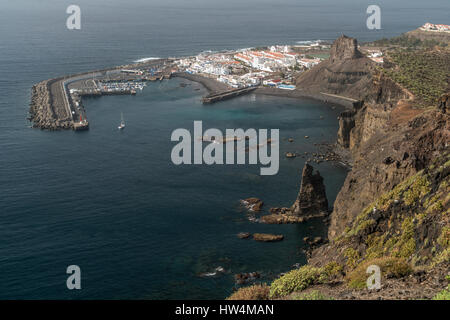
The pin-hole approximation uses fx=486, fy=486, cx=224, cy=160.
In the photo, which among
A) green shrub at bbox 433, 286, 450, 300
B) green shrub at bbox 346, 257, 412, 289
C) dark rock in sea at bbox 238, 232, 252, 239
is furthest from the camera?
dark rock in sea at bbox 238, 232, 252, 239

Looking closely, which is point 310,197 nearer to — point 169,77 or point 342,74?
point 342,74

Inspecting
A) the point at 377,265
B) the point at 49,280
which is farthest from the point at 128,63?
the point at 377,265

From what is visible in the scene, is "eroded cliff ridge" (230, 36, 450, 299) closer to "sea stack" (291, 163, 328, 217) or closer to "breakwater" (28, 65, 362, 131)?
"sea stack" (291, 163, 328, 217)

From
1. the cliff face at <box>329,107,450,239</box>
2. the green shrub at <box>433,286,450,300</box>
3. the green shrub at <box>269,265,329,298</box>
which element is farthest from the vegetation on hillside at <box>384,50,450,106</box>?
the green shrub at <box>433,286,450,300</box>

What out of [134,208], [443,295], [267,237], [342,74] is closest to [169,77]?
Answer: [342,74]

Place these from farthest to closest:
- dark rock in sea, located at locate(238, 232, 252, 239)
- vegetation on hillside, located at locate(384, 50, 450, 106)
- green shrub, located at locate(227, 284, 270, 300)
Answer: vegetation on hillside, located at locate(384, 50, 450, 106) < dark rock in sea, located at locate(238, 232, 252, 239) < green shrub, located at locate(227, 284, 270, 300)

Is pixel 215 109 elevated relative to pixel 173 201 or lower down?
elevated

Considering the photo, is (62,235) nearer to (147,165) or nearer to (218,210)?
(218,210)

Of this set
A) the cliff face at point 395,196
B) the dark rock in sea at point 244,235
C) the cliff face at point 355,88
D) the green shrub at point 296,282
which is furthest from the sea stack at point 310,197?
the green shrub at point 296,282
